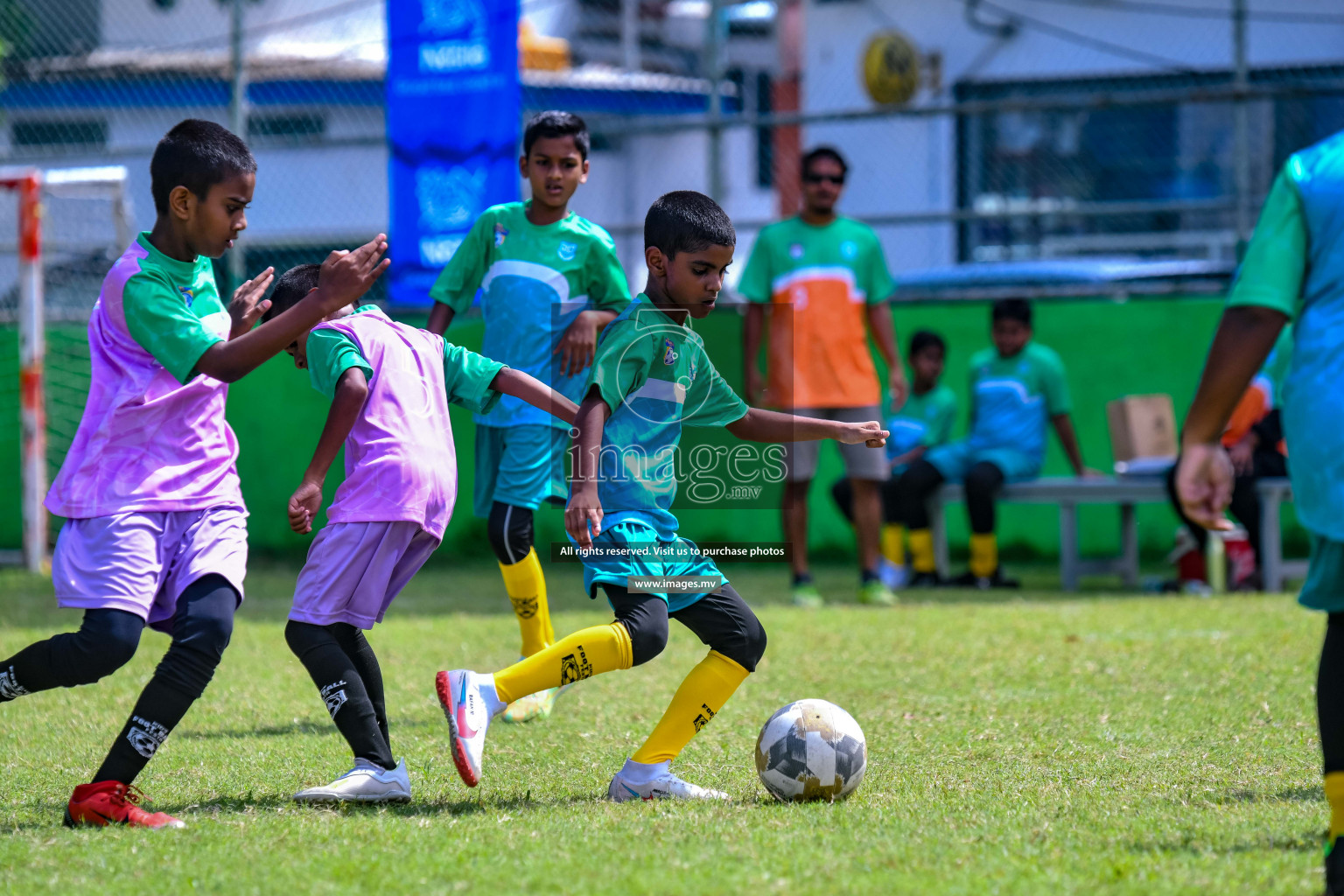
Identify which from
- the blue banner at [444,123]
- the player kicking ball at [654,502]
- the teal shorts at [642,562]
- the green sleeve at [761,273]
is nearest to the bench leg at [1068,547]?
the green sleeve at [761,273]

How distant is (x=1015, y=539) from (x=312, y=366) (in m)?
7.88

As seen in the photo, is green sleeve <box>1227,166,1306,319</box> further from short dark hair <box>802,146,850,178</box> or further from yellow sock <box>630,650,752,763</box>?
short dark hair <box>802,146,850,178</box>

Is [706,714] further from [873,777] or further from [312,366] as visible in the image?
[312,366]

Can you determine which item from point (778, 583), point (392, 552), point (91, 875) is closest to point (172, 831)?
point (91, 875)

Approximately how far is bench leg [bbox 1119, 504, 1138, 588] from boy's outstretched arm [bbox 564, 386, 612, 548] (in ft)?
21.9

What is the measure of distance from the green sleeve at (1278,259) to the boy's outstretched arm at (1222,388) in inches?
0.9

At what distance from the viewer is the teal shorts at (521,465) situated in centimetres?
547

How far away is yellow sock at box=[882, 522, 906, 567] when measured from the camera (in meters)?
9.97

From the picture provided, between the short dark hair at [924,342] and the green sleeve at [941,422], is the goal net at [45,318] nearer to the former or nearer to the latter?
the short dark hair at [924,342]

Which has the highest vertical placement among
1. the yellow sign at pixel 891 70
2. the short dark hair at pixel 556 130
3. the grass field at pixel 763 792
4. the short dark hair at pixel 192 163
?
the yellow sign at pixel 891 70

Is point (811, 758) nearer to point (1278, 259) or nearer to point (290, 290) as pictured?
point (1278, 259)

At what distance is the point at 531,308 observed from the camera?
557cm

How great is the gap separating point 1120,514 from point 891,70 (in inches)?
261

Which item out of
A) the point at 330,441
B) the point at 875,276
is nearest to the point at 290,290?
the point at 330,441
